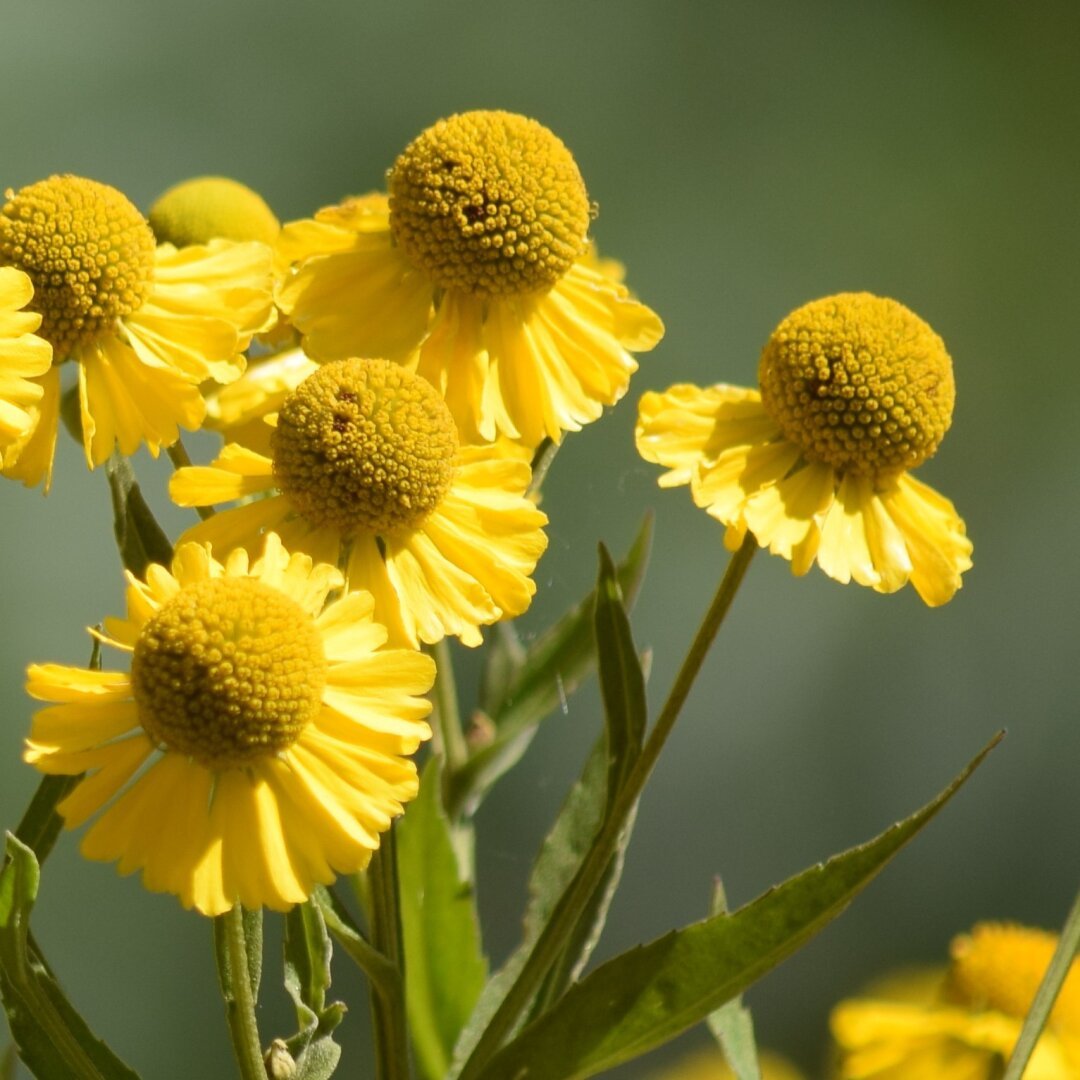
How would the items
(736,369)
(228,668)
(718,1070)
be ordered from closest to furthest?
(228,668) → (718,1070) → (736,369)

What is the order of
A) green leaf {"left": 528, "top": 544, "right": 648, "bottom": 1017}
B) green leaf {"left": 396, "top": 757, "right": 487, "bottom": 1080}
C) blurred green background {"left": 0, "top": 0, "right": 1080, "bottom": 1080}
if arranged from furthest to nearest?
blurred green background {"left": 0, "top": 0, "right": 1080, "bottom": 1080} → green leaf {"left": 396, "top": 757, "right": 487, "bottom": 1080} → green leaf {"left": 528, "top": 544, "right": 648, "bottom": 1017}

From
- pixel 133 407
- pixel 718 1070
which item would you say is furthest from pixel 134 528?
pixel 718 1070

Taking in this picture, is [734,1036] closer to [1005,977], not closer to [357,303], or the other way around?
[1005,977]

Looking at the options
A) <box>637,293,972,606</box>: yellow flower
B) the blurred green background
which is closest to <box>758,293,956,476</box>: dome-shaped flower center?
<box>637,293,972,606</box>: yellow flower

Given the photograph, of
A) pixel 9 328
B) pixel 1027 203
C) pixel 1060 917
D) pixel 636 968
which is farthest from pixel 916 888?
pixel 9 328

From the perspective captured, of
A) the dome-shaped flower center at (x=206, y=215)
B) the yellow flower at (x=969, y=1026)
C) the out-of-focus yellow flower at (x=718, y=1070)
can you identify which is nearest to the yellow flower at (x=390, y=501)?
the dome-shaped flower center at (x=206, y=215)

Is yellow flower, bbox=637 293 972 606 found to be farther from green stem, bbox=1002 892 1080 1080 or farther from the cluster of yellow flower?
green stem, bbox=1002 892 1080 1080

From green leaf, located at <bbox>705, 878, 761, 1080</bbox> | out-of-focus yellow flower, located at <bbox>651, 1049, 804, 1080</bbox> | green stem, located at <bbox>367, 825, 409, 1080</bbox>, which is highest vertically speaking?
green stem, located at <bbox>367, 825, 409, 1080</bbox>
